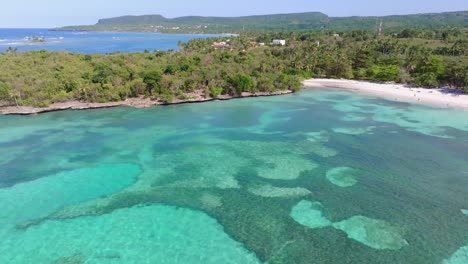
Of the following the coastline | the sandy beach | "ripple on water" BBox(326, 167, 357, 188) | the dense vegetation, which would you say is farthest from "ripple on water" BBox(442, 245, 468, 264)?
the dense vegetation

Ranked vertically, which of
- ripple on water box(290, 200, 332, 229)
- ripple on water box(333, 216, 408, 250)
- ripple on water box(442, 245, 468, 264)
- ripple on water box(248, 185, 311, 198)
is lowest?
ripple on water box(442, 245, 468, 264)

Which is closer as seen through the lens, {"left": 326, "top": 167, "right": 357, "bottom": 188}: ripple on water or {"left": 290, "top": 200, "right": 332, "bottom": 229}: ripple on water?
{"left": 290, "top": 200, "right": 332, "bottom": 229}: ripple on water

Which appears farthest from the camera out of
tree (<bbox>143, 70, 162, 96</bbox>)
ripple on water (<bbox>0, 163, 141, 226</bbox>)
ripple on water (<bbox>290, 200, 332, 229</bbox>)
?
tree (<bbox>143, 70, 162, 96</bbox>)

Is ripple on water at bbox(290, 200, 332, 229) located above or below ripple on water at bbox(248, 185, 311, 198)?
below

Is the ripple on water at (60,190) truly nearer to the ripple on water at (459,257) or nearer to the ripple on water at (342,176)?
the ripple on water at (342,176)

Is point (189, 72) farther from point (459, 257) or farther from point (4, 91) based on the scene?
point (459, 257)

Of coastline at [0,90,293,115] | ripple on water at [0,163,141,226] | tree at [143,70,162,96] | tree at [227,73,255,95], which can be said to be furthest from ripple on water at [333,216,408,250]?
tree at [143,70,162,96]

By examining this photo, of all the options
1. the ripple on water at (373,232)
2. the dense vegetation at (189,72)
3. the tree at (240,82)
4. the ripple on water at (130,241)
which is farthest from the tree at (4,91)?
the ripple on water at (373,232)

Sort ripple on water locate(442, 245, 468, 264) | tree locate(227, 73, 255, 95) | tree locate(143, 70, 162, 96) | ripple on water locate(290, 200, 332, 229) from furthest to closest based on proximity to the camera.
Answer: tree locate(227, 73, 255, 95), tree locate(143, 70, 162, 96), ripple on water locate(290, 200, 332, 229), ripple on water locate(442, 245, 468, 264)

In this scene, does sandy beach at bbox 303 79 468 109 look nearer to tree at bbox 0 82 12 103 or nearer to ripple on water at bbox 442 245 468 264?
ripple on water at bbox 442 245 468 264
